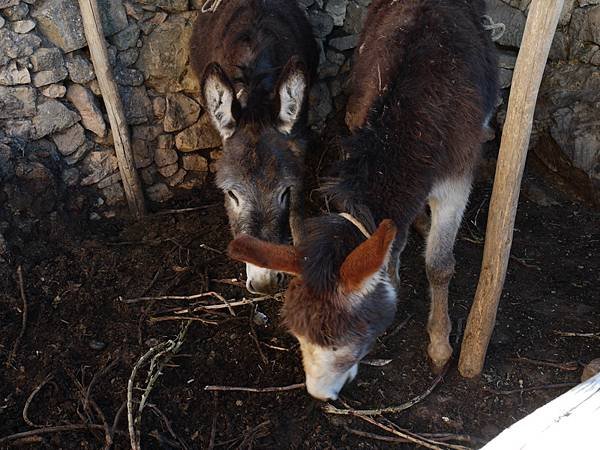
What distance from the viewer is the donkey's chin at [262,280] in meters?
3.03

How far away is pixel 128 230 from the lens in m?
Result: 4.32

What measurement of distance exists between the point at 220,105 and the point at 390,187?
1.23m

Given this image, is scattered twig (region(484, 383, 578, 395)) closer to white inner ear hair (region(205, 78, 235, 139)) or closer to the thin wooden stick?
the thin wooden stick

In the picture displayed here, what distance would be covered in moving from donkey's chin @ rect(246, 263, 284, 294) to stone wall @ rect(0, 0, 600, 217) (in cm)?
184

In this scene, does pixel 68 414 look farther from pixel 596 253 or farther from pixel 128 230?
pixel 596 253

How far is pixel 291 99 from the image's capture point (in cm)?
321

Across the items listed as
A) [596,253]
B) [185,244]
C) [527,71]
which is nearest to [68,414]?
[185,244]

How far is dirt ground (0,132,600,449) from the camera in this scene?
9.45 ft

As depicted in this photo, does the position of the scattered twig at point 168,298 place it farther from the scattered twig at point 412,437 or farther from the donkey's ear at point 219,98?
the scattered twig at point 412,437

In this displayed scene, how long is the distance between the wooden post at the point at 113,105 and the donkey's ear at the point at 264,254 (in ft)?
7.78

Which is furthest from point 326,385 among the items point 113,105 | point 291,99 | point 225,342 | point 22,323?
point 113,105

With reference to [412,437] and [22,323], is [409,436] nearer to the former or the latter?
[412,437]

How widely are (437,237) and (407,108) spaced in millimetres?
808

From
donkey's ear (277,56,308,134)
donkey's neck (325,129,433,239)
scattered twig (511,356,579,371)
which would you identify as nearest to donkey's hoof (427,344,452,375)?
scattered twig (511,356,579,371)
